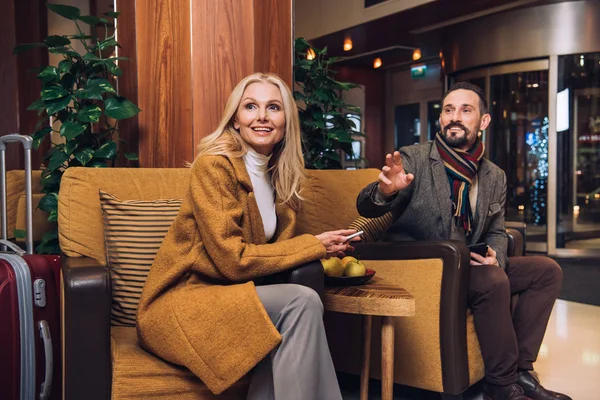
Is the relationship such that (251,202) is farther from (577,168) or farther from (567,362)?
(577,168)

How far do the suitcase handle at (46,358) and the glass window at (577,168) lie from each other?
5.96 meters

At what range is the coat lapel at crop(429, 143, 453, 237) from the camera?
2.46 metres

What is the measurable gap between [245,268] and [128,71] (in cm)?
153

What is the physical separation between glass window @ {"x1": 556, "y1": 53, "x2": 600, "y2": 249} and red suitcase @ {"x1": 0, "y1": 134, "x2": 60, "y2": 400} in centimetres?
593

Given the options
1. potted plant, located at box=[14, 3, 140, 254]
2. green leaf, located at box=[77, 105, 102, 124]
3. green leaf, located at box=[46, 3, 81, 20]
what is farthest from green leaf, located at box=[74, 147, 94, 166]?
green leaf, located at box=[46, 3, 81, 20]

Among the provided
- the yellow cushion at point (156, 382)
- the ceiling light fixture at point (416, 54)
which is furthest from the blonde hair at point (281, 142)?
the ceiling light fixture at point (416, 54)

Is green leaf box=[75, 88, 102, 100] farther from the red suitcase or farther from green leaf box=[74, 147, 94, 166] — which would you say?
the red suitcase

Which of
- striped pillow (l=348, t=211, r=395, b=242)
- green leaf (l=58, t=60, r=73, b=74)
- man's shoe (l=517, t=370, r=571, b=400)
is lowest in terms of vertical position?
man's shoe (l=517, t=370, r=571, b=400)

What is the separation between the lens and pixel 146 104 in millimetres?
2756

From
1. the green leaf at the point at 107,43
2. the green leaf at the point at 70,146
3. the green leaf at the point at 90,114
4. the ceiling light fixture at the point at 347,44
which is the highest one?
the ceiling light fixture at the point at 347,44

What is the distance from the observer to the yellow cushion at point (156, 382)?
61.3 inches

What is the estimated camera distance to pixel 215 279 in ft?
5.79

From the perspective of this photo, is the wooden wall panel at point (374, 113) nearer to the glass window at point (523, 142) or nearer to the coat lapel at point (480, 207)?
the glass window at point (523, 142)

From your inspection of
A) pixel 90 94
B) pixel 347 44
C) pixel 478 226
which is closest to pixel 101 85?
pixel 90 94
